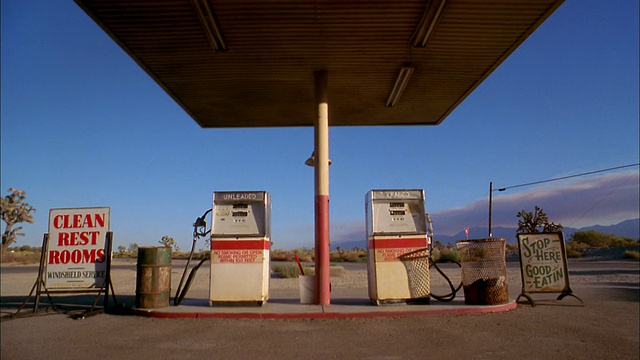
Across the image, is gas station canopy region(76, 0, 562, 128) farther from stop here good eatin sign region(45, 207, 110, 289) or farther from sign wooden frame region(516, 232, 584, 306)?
sign wooden frame region(516, 232, 584, 306)

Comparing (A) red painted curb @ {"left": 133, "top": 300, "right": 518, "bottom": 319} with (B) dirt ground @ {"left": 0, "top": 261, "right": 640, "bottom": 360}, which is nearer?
(B) dirt ground @ {"left": 0, "top": 261, "right": 640, "bottom": 360}

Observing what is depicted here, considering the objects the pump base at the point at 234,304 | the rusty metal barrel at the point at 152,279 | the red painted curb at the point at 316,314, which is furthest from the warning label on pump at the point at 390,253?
the rusty metal barrel at the point at 152,279

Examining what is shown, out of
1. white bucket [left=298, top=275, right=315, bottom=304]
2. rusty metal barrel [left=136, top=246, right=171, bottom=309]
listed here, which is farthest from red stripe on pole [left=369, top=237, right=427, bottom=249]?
rusty metal barrel [left=136, top=246, right=171, bottom=309]

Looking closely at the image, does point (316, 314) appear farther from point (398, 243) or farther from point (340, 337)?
point (398, 243)

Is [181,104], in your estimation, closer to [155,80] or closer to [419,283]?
[155,80]

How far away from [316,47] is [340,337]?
617 cm

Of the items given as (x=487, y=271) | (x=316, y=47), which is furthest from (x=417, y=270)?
Result: (x=316, y=47)

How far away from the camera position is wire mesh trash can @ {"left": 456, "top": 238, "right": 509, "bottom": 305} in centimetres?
967

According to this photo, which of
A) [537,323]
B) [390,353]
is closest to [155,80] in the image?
[390,353]

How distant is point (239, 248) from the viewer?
990cm

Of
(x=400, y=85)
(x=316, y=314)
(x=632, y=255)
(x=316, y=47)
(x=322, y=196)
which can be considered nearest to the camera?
(x=316, y=314)

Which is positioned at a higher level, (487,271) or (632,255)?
(487,271)

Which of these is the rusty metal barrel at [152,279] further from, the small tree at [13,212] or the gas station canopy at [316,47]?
the small tree at [13,212]

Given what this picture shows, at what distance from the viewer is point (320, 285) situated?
10.3 meters
